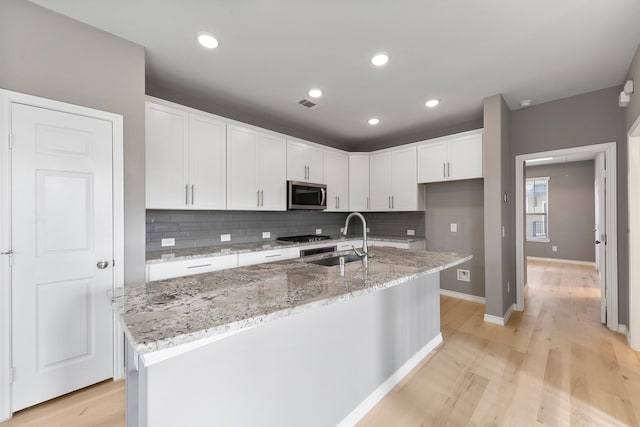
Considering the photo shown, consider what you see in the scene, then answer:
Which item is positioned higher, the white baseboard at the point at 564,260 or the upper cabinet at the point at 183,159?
the upper cabinet at the point at 183,159

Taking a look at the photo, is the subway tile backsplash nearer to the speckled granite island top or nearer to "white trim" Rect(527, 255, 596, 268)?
the speckled granite island top

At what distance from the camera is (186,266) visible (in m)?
2.47

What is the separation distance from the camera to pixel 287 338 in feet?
4.14

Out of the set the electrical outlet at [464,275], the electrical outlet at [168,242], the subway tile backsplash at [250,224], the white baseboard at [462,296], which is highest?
the subway tile backsplash at [250,224]

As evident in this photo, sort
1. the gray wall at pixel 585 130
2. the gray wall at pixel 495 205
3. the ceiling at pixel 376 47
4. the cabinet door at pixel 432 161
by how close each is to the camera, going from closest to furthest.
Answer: the ceiling at pixel 376 47
the gray wall at pixel 585 130
the gray wall at pixel 495 205
the cabinet door at pixel 432 161

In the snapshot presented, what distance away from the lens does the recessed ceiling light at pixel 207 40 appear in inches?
78.2

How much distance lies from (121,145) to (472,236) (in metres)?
4.17

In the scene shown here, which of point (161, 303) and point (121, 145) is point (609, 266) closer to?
point (161, 303)

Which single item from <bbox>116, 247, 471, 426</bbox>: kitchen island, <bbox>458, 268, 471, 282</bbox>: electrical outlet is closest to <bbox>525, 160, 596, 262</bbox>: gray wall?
<bbox>458, 268, 471, 282</bbox>: electrical outlet

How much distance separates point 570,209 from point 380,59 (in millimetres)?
6907

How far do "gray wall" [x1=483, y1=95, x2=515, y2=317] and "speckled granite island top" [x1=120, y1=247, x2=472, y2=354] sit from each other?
1.58 metres

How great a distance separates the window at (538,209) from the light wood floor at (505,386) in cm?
476

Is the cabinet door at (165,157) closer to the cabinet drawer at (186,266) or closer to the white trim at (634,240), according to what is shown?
the cabinet drawer at (186,266)

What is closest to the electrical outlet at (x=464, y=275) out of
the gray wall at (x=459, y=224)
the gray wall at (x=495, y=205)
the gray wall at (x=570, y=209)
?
the gray wall at (x=459, y=224)
